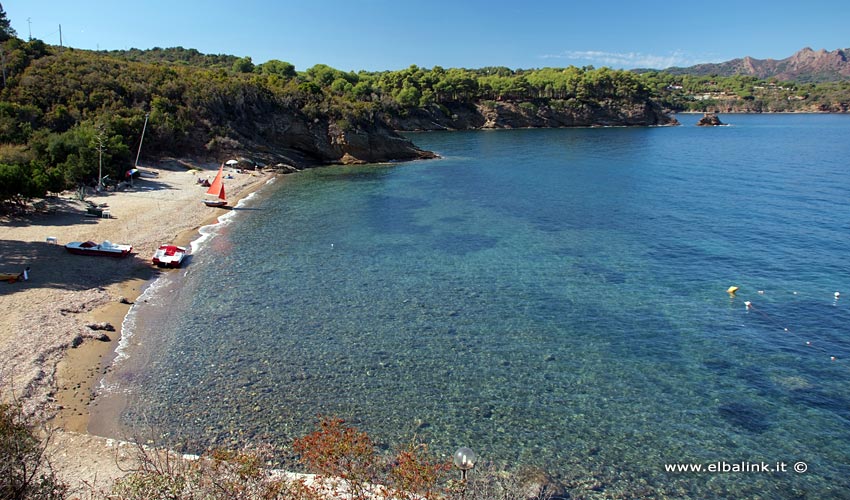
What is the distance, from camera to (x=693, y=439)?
1542 centimetres

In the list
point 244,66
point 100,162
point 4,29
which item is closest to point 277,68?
point 244,66

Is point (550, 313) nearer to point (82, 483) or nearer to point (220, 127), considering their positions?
point (82, 483)

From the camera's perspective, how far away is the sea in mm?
15219

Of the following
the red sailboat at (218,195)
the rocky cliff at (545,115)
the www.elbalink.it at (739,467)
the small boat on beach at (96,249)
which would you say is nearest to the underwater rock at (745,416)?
the www.elbalink.it at (739,467)

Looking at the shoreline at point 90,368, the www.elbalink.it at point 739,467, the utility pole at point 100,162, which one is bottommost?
the www.elbalink.it at point 739,467

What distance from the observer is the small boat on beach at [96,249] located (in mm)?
29047

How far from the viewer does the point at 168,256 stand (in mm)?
30406

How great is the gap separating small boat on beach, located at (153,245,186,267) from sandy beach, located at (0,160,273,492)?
572mm

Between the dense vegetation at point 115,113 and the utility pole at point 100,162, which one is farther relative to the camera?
the utility pole at point 100,162

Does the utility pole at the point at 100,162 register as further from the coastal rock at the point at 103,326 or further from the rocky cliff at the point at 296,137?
the coastal rock at the point at 103,326

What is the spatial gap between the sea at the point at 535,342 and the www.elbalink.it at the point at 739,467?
0.23 ft

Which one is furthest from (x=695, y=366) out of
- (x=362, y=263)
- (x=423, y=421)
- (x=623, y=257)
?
(x=362, y=263)

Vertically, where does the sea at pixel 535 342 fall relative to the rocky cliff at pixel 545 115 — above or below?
below

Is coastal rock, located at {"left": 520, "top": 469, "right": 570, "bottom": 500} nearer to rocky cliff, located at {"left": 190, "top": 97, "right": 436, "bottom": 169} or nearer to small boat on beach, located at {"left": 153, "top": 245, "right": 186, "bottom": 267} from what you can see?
small boat on beach, located at {"left": 153, "top": 245, "right": 186, "bottom": 267}
